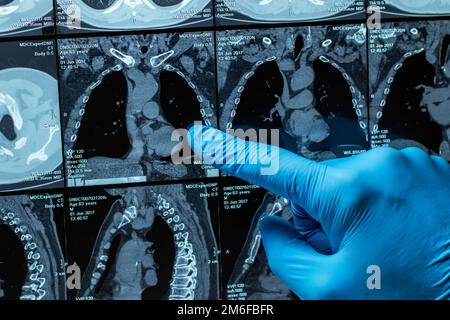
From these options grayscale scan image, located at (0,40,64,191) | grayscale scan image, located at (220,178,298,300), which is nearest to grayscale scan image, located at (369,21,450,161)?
grayscale scan image, located at (220,178,298,300)

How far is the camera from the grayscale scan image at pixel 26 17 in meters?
1.63

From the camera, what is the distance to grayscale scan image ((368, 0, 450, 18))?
1.73 metres

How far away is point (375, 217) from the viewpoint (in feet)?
4.25

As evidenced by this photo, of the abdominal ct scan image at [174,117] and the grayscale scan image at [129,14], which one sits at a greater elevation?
the grayscale scan image at [129,14]

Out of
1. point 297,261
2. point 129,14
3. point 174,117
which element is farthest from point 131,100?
point 297,261

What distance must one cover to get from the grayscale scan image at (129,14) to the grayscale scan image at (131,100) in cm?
3

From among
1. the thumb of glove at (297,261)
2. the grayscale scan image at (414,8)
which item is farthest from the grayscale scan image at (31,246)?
the grayscale scan image at (414,8)

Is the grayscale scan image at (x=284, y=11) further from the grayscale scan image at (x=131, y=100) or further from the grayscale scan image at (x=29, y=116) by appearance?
the grayscale scan image at (x=29, y=116)

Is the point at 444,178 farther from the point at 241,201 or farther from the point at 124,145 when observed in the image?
the point at 124,145

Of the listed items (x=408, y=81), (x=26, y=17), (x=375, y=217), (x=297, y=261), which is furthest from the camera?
(x=408, y=81)

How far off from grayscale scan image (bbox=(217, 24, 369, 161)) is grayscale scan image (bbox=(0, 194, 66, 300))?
0.52 m

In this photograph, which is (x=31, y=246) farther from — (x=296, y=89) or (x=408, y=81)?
(x=408, y=81)

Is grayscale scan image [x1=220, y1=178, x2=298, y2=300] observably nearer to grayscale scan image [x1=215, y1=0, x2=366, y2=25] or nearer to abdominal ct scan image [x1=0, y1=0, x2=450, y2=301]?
abdominal ct scan image [x1=0, y1=0, x2=450, y2=301]

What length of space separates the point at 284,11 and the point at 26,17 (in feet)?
2.18
